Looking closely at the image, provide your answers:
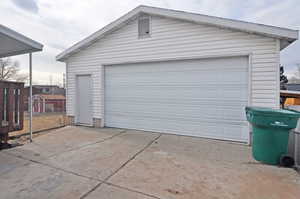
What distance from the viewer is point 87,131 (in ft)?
21.8

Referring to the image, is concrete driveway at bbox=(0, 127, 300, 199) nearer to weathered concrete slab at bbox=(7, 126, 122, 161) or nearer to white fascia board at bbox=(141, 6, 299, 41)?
weathered concrete slab at bbox=(7, 126, 122, 161)

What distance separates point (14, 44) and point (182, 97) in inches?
223

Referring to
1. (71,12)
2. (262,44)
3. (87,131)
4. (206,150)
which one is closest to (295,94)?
(262,44)

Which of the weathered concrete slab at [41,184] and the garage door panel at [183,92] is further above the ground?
the garage door panel at [183,92]

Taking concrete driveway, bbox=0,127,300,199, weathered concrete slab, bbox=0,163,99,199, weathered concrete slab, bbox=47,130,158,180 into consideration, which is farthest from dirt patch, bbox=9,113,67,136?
weathered concrete slab, bbox=0,163,99,199

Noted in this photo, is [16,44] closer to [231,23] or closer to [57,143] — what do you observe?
[57,143]

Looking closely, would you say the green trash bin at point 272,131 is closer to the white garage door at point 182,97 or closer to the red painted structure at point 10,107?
the white garage door at point 182,97

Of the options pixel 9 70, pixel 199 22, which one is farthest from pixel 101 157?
pixel 9 70

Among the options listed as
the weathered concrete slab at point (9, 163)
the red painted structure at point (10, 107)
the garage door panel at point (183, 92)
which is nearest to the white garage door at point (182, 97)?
the garage door panel at point (183, 92)

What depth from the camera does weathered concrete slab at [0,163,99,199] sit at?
248 centimetres

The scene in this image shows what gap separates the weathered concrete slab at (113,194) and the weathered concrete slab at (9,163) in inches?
82.0

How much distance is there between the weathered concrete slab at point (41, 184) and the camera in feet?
8.14

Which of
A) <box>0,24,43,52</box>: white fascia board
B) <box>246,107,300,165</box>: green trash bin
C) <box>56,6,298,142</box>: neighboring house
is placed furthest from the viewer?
<box>56,6,298,142</box>: neighboring house

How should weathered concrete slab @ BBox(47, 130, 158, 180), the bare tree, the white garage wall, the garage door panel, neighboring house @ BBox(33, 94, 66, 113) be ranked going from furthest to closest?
the bare tree → neighboring house @ BBox(33, 94, 66, 113) → the garage door panel → the white garage wall → weathered concrete slab @ BBox(47, 130, 158, 180)
